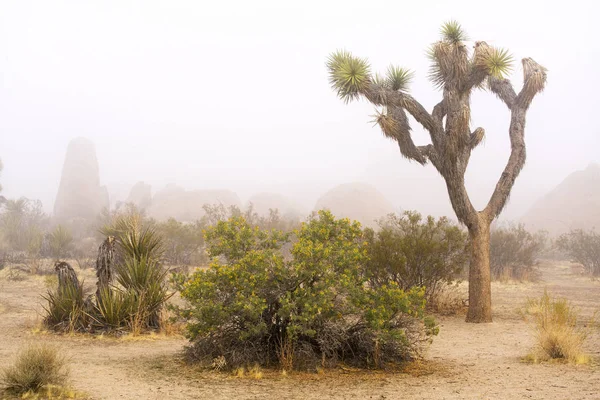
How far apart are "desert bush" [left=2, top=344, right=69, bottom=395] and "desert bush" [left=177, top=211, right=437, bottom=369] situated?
1.76 m

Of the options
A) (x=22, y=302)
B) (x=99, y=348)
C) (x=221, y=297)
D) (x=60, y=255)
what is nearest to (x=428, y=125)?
(x=221, y=297)

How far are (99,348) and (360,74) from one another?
7765 mm

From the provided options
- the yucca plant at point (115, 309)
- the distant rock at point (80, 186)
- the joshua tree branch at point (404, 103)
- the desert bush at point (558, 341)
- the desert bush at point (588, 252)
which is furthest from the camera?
the distant rock at point (80, 186)

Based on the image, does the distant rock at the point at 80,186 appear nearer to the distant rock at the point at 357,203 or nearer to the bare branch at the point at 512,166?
the distant rock at the point at 357,203

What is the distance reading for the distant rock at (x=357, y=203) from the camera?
95875 mm

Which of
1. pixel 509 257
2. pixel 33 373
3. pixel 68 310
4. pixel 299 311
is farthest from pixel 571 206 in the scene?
pixel 33 373

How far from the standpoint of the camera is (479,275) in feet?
39.4

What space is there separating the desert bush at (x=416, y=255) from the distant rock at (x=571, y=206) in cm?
6951

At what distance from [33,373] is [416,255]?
9486 millimetres

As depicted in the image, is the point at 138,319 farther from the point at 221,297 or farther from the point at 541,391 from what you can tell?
the point at 541,391

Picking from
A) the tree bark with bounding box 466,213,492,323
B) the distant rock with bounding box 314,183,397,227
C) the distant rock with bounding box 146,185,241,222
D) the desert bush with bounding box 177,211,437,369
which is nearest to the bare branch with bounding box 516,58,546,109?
the tree bark with bounding box 466,213,492,323

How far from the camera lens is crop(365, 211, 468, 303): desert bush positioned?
42.4 feet

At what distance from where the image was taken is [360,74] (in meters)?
12.0

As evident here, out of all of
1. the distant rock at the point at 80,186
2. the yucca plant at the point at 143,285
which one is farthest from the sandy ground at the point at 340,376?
the distant rock at the point at 80,186
